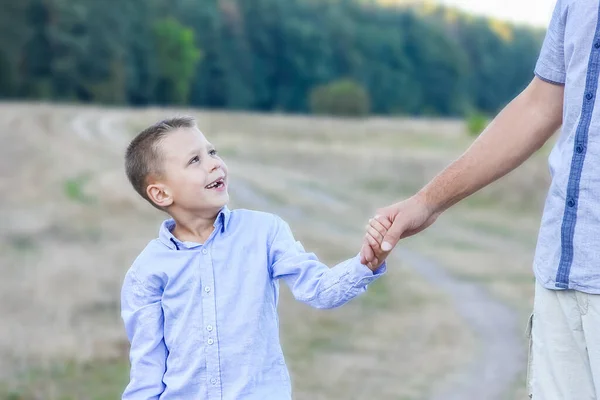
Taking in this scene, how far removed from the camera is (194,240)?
2.59m

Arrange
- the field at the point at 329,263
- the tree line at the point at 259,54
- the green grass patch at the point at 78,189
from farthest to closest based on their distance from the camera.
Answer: the tree line at the point at 259,54
the green grass patch at the point at 78,189
the field at the point at 329,263

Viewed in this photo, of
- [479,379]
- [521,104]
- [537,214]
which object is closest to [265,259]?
[521,104]

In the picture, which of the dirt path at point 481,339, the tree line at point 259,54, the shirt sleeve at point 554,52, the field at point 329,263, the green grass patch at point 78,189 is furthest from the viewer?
the tree line at point 259,54

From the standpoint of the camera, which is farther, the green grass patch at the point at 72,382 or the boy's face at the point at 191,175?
the green grass patch at the point at 72,382

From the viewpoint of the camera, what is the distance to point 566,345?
7.65 feet

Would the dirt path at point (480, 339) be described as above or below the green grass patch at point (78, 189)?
below

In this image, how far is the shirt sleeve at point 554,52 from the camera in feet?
7.96

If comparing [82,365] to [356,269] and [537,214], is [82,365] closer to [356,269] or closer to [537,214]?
[356,269]

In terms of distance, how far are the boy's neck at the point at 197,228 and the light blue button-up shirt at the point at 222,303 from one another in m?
0.05

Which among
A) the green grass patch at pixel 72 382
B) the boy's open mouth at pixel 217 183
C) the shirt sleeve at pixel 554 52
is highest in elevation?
the shirt sleeve at pixel 554 52

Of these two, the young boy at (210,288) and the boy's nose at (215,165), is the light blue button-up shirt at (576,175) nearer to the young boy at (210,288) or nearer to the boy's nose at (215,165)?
the young boy at (210,288)

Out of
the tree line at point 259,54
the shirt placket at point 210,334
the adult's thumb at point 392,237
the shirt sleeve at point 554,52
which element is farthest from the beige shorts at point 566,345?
the tree line at point 259,54

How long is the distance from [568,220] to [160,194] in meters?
1.03

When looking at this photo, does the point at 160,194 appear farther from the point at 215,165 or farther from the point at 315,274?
the point at 315,274
